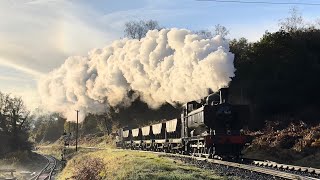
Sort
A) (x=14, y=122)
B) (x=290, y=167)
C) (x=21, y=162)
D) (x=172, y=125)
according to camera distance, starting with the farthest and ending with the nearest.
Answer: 1. (x=14, y=122)
2. (x=21, y=162)
3. (x=172, y=125)
4. (x=290, y=167)

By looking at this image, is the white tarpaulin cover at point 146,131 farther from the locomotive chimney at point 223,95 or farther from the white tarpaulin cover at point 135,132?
the locomotive chimney at point 223,95

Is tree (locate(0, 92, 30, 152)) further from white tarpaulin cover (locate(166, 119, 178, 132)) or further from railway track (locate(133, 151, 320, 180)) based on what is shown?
railway track (locate(133, 151, 320, 180))

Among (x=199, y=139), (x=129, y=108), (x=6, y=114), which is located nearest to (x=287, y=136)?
(x=199, y=139)

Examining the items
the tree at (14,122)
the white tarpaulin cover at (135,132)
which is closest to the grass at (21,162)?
the tree at (14,122)

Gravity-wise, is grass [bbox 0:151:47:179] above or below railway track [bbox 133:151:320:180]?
below

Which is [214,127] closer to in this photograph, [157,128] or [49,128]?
[157,128]

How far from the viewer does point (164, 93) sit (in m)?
33.8

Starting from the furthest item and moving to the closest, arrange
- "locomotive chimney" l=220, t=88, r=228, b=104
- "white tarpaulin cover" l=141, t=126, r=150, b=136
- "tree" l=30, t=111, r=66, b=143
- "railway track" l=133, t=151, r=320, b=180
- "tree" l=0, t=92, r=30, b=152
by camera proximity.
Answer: "tree" l=30, t=111, r=66, b=143, "tree" l=0, t=92, r=30, b=152, "white tarpaulin cover" l=141, t=126, r=150, b=136, "locomotive chimney" l=220, t=88, r=228, b=104, "railway track" l=133, t=151, r=320, b=180

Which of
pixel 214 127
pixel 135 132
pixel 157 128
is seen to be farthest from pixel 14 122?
pixel 214 127

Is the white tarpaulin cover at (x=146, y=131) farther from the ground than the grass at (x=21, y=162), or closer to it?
farther from the ground

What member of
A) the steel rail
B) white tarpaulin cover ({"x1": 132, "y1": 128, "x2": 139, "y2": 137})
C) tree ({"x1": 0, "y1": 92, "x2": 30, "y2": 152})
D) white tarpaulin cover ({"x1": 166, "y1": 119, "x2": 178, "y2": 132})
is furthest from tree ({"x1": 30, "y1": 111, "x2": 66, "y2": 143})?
the steel rail

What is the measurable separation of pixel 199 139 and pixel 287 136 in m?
7.78

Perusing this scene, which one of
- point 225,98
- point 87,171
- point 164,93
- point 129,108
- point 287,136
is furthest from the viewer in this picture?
point 129,108

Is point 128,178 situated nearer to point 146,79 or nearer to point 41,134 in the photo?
point 146,79
